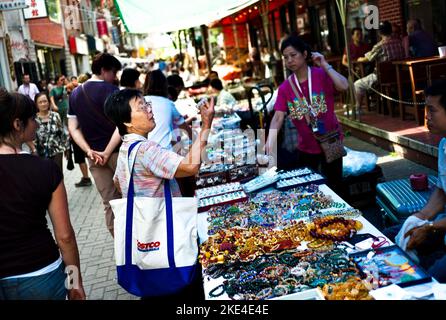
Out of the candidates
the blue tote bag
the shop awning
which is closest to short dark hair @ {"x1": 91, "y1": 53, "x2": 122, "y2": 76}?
the shop awning

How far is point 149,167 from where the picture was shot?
9.32ft

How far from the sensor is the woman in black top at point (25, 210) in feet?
7.35

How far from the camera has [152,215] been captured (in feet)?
8.90

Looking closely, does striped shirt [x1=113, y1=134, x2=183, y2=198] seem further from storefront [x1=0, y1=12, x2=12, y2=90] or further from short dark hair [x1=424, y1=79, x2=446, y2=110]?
storefront [x1=0, y1=12, x2=12, y2=90]

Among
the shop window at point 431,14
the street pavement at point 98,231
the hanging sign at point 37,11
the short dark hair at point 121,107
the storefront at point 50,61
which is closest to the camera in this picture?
the short dark hair at point 121,107

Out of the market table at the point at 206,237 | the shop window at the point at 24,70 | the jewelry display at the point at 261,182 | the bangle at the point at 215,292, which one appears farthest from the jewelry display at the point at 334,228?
the shop window at the point at 24,70

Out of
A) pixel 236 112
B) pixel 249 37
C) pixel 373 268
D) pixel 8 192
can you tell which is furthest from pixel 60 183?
pixel 249 37

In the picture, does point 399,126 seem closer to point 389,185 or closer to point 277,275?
point 389,185

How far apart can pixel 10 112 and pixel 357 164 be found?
3991 mm

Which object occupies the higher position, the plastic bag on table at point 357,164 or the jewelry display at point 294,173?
the jewelry display at point 294,173

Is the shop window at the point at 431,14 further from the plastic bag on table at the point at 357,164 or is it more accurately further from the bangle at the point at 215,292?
the bangle at the point at 215,292

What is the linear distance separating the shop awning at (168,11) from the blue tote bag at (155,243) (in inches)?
141

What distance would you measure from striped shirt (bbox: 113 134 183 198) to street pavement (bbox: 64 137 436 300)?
5.71 ft
